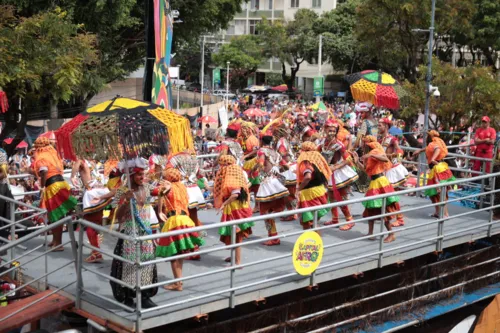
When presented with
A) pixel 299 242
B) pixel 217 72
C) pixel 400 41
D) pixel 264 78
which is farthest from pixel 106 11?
pixel 264 78

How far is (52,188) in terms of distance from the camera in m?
9.79

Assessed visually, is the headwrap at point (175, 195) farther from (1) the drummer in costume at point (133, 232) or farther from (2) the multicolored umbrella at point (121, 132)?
(2) the multicolored umbrella at point (121, 132)

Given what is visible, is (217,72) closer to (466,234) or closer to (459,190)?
(459,190)

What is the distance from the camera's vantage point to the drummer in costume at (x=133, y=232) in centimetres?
758

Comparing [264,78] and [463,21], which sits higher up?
[463,21]

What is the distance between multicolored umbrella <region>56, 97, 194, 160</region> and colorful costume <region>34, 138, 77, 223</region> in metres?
1.96

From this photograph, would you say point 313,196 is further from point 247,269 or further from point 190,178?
point 190,178

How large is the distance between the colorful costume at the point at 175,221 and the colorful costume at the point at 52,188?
1.68 metres

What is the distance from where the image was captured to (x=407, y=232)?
11.5m

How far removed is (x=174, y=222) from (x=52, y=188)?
2.17 m

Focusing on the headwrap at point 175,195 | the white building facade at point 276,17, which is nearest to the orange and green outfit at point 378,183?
the headwrap at point 175,195

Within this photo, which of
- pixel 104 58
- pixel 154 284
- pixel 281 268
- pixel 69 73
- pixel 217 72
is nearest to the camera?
pixel 154 284

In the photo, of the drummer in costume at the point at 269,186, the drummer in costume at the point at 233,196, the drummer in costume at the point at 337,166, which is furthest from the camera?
the drummer in costume at the point at 337,166

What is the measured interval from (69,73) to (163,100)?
6.47m
